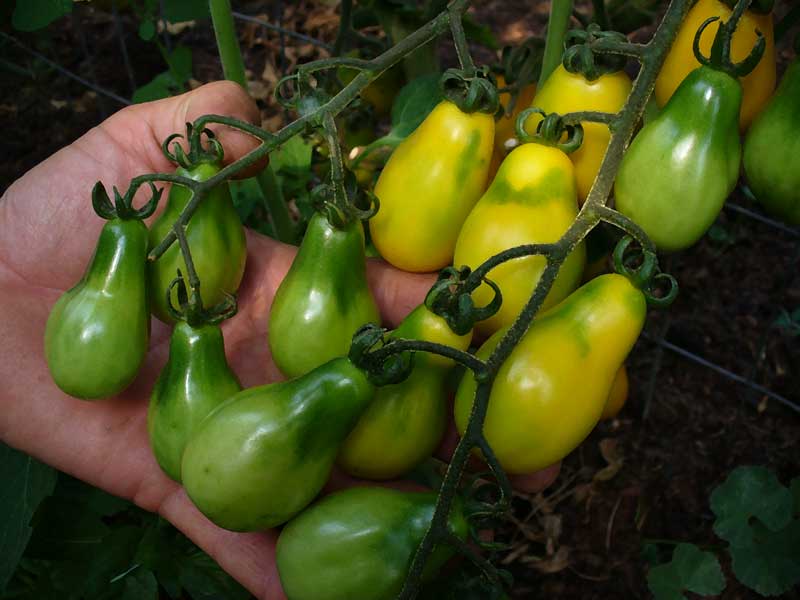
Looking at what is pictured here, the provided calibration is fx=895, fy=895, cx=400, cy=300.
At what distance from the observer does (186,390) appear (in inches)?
39.1

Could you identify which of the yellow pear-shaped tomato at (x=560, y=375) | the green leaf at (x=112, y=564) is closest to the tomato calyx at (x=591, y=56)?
the yellow pear-shaped tomato at (x=560, y=375)

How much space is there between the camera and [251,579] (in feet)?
3.51

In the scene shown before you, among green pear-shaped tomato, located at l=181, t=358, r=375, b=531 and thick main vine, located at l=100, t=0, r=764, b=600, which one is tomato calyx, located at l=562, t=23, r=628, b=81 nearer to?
thick main vine, located at l=100, t=0, r=764, b=600

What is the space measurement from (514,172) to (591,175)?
0.11 m

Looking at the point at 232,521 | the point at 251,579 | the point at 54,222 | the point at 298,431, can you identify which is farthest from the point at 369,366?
the point at 54,222

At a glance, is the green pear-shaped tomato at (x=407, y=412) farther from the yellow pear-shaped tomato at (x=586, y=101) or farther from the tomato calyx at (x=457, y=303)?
the yellow pear-shaped tomato at (x=586, y=101)

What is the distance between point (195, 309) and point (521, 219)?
1.22 feet

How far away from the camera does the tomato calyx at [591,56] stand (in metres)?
0.98

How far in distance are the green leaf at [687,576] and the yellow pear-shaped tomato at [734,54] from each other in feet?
2.50

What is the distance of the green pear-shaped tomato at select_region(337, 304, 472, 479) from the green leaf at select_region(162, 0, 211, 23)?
76 cm

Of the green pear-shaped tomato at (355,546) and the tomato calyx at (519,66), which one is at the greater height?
the tomato calyx at (519,66)

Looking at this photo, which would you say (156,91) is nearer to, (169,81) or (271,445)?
(169,81)

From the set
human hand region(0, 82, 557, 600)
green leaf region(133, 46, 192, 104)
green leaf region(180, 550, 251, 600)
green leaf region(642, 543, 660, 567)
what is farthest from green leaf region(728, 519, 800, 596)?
green leaf region(133, 46, 192, 104)

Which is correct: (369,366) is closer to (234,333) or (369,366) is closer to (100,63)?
(234,333)
